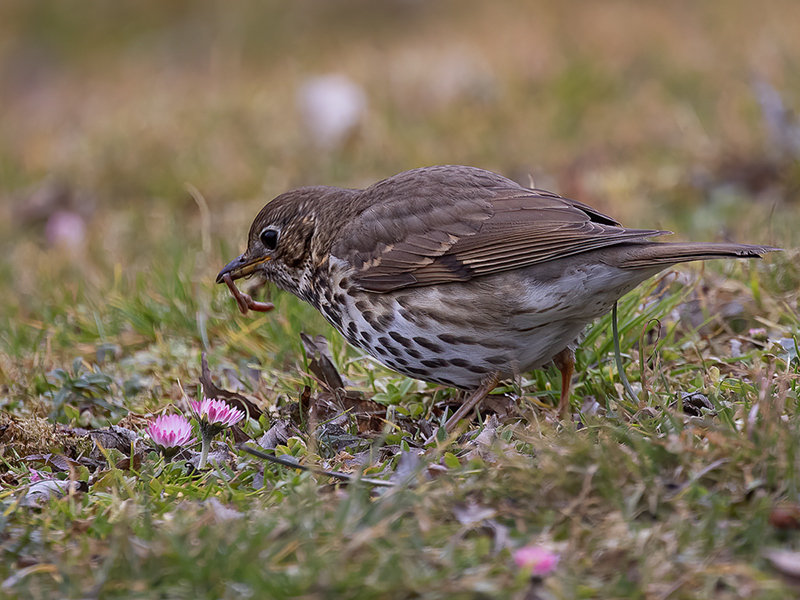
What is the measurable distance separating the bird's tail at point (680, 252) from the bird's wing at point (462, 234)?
0.28 feet

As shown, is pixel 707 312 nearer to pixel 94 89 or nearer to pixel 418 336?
pixel 418 336

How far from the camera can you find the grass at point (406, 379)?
333 cm

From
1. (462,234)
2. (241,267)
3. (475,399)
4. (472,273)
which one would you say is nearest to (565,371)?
(475,399)

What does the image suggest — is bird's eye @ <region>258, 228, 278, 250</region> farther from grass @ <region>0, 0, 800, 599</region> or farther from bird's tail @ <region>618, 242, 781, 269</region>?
bird's tail @ <region>618, 242, 781, 269</region>

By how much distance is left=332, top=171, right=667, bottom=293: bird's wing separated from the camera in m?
4.63

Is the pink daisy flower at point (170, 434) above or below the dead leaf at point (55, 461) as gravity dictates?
above

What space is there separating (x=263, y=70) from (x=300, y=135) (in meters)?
3.53

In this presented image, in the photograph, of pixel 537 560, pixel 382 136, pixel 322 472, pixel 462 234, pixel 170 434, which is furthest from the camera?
pixel 382 136

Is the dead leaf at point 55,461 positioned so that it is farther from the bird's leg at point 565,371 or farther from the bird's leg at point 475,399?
the bird's leg at point 565,371

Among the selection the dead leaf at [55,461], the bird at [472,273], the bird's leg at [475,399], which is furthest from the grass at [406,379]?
the bird at [472,273]

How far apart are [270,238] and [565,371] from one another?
1.68m

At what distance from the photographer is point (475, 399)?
15.8 feet

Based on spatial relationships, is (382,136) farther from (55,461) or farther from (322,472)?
(322,472)

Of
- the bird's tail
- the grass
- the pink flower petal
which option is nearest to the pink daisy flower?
the grass
